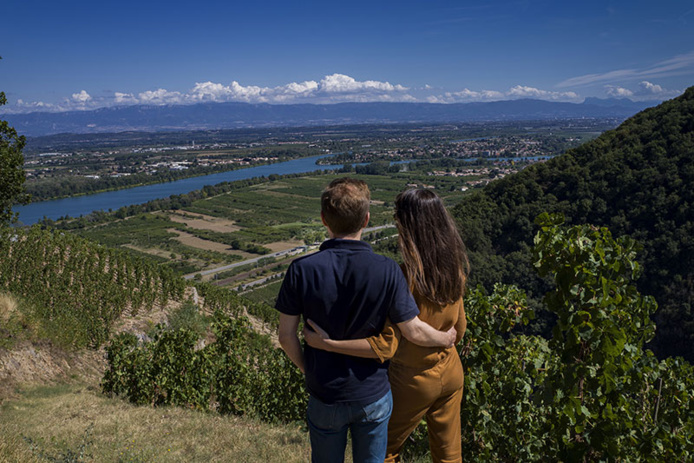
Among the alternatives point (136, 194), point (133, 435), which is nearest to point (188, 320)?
point (133, 435)

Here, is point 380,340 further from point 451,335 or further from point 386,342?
point 451,335

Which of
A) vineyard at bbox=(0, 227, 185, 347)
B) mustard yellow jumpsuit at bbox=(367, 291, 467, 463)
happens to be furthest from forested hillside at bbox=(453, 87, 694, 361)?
mustard yellow jumpsuit at bbox=(367, 291, 467, 463)

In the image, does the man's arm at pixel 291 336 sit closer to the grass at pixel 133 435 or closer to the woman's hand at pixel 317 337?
the woman's hand at pixel 317 337

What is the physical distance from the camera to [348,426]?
2.04 meters

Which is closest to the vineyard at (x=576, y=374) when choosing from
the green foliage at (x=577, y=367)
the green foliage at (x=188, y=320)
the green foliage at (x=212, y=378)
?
the green foliage at (x=577, y=367)

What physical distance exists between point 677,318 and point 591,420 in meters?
21.7

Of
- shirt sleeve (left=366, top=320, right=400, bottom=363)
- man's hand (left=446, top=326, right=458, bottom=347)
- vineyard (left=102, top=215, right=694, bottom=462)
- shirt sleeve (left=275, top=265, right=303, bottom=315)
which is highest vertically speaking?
shirt sleeve (left=275, top=265, right=303, bottom=315)

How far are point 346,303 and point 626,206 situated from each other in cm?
2996

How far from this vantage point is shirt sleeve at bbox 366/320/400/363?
189 cm

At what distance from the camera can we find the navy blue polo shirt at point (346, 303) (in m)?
1.84

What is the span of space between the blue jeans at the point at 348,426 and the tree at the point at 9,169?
9.82 meters

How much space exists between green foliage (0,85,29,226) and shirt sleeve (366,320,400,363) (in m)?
9.92

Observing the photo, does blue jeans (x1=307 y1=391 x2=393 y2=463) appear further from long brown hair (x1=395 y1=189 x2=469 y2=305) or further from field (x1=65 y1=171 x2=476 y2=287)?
field (x1=65 y1=171 x2=476 y2=287)

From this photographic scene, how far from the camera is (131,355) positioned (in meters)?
6.81
